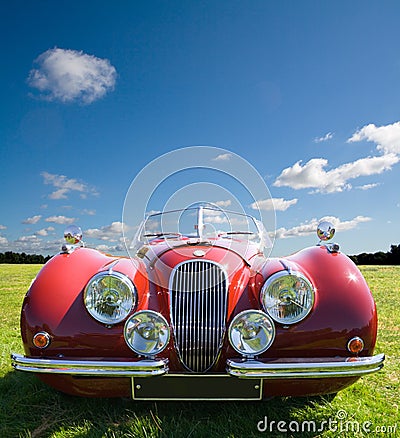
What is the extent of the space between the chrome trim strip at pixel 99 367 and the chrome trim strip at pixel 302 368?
55cm

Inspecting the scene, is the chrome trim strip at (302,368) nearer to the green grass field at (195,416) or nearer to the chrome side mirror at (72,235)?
the green grass field at (195,416)

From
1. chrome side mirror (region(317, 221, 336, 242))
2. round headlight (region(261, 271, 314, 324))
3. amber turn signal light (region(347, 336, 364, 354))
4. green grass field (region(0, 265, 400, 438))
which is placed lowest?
green grass field (region(0, 265, 400, 438))

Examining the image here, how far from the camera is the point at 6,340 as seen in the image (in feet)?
22.1

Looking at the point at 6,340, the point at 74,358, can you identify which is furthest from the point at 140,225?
the point at 6,340

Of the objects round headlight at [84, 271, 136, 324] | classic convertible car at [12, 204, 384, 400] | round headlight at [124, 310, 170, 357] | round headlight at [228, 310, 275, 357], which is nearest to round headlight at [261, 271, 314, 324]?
classic convertible car at [12, 204, 384, 400]

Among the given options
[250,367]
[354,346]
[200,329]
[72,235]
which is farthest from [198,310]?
[72,235]

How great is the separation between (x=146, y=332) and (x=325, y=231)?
7.04ft

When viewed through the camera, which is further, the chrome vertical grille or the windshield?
the windshield

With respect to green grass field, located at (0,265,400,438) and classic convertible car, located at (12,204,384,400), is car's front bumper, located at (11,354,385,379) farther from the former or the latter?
green grass field, located at (0,265,400,438)

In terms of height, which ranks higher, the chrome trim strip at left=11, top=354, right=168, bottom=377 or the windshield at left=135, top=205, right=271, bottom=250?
the windshield at left=135, top=205, right=271, bottom=250

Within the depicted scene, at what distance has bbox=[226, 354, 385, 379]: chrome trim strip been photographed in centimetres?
305

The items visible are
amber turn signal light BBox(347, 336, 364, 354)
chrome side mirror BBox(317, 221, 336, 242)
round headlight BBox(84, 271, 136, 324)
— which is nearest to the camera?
amber turn signal light BBox(347, 336, 364, 354)

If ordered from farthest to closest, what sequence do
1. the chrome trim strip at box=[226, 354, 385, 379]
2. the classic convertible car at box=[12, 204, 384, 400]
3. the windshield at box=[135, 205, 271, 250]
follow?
1. the windshield at box=[135, 205, 271, 250]
2. the classic convertible car at box=[12, 204, 384, 400]
3. the chrome trim strip at box=[226, 354, 385, 379]

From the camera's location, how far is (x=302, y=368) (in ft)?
10.2
